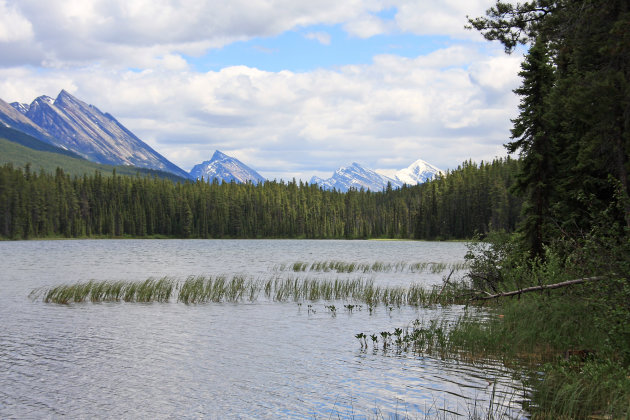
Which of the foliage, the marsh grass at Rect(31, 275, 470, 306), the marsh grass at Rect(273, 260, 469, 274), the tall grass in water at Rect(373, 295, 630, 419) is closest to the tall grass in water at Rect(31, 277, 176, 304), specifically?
the marsh grass at Rect(31, 275, 470, 306)

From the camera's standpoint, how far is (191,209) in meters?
188

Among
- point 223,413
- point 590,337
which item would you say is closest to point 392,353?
point 590,337

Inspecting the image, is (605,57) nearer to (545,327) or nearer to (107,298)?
(545,327)

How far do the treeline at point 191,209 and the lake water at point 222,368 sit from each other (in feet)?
349

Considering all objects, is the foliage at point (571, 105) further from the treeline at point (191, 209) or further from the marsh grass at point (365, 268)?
the treeline at point (191, 209)

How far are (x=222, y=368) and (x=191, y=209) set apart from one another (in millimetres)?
175023

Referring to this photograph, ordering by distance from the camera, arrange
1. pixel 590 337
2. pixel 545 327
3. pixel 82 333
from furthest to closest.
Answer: pixel 82 333 < pixel 545 327 < pixel 590 337

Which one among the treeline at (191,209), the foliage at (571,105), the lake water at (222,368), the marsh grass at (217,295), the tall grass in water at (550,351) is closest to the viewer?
the tall grass in water at (550,351)

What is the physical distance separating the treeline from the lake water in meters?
106

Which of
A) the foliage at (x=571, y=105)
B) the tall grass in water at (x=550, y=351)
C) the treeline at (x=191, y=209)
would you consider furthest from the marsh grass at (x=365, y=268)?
the treeline at (x=191, y=209)

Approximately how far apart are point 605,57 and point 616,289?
9.81 m

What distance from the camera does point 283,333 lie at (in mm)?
23688

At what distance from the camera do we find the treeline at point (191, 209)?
470ft

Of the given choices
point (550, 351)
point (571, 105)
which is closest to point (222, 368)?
point (550, 351)
